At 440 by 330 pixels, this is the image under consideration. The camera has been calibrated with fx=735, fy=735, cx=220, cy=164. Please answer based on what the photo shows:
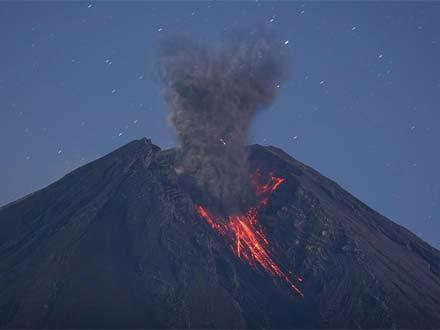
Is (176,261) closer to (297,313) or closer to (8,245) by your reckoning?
(297,313)

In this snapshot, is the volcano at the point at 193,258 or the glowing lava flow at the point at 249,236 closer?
the volcano at the point at 193,258

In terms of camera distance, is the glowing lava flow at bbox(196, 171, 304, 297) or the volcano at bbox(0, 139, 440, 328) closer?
the volcano at bbox(0, 139, 440, 328)

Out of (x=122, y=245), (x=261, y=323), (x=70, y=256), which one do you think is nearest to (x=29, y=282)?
(x=70, y=256)

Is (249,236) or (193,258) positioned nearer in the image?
(193,258)

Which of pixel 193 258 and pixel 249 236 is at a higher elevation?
pixel 249 236
